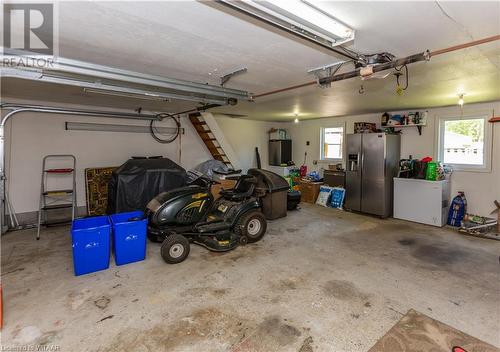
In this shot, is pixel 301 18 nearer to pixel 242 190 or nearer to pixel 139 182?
pixel 242 190

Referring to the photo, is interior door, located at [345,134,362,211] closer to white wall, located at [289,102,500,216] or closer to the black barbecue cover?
white wall, located at [289,102,500,216]

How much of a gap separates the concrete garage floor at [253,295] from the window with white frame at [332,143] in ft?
11.8

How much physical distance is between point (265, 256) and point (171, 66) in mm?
2537

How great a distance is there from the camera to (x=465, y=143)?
196 inches

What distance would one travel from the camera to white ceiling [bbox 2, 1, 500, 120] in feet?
5.30

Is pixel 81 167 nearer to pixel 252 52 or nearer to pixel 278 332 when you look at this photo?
pixel 252 52

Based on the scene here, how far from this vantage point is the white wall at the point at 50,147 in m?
4.54

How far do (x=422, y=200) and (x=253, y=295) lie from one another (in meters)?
4.12

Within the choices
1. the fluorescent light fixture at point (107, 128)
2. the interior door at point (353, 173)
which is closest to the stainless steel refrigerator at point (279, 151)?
the interior door at point (353, 173)

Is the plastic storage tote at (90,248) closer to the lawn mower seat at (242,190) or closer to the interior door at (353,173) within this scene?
the lawn mower seat at (242,190)

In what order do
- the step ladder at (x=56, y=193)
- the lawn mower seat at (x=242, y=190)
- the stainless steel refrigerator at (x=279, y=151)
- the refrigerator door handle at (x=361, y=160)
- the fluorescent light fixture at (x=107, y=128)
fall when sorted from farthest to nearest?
the stainless steel refrigerator at (x=279, y=151)
the refrigerator door handle at (x=361, y=160)
the fluorescent light fixture at (x=107, y=128)
the step ladder at (x=56, y=193)
the lawn mower seat at (x=242, y=190)

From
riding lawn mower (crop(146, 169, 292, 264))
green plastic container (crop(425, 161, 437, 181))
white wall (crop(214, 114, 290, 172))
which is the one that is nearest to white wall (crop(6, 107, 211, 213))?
white wall (crop(214, 114, 290, 172))

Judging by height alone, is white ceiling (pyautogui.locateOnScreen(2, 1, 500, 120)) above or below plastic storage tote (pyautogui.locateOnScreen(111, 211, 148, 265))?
above

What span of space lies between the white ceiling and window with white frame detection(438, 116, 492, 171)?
5.08ft
